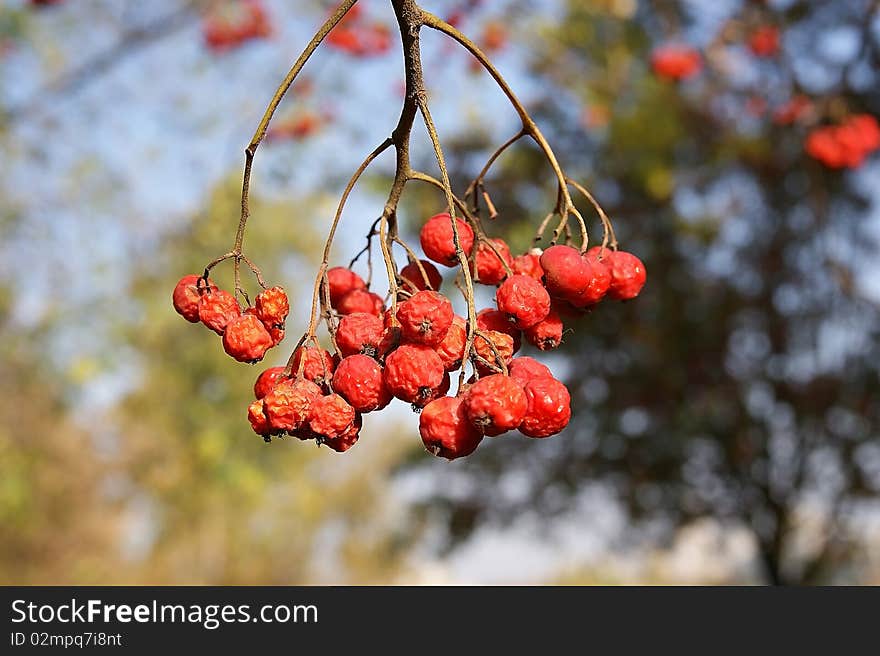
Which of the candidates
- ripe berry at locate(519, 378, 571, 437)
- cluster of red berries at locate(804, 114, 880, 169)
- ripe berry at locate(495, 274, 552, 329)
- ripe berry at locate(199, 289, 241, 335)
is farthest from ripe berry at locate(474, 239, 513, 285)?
cluster of red berries at locate(804, 114, 880, 169)

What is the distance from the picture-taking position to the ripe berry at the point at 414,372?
100 cm

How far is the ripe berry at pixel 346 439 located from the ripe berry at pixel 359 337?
0.09 metres

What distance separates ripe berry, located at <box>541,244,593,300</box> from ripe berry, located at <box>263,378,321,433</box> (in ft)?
1.09

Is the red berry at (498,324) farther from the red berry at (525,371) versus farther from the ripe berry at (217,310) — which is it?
the ripe berry at (217,310)

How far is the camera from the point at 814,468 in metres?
8.98

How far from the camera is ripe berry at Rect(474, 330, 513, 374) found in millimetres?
1035

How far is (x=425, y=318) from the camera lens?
1.00 m

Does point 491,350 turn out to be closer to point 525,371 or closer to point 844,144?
point 525,371

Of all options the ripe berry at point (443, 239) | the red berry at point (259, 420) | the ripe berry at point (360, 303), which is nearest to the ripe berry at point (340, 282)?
the ripe berry at point (360, 303)

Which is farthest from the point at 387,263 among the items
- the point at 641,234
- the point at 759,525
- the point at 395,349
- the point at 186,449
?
the point at 186,449

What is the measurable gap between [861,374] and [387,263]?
8010 mm

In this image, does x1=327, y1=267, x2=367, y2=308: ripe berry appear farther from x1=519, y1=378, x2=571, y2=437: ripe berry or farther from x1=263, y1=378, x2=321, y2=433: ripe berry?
x1=519, y1=378, x2=571, y2=437: ripe berry

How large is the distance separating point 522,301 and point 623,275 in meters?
0.21
